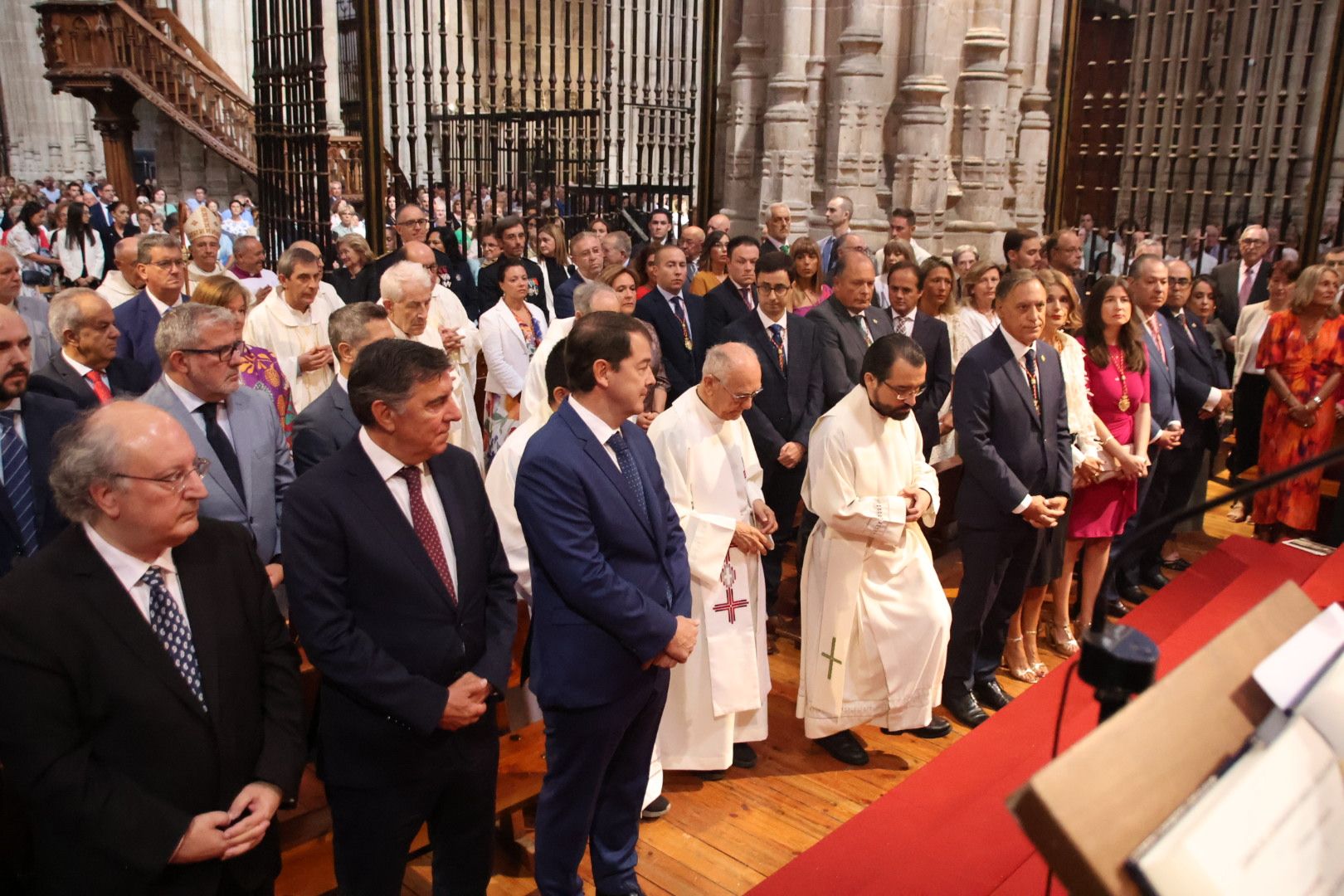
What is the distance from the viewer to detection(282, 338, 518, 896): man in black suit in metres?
2.35

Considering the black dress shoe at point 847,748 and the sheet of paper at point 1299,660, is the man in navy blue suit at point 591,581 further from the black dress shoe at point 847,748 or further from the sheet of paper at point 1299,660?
the sheet of paper at point 1299,660

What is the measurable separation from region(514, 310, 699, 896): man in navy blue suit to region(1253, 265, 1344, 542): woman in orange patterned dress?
13.6 feet

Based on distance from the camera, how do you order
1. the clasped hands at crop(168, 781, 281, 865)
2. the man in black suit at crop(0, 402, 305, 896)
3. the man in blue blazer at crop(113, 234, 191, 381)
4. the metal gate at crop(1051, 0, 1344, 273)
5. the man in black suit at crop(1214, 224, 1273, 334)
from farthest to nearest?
the metal gate at crop(1051, 0, 1344, 273)
the man in black suit at crop(1214, 224, 1273, 334)
the man in blue blazer at crop(113, 234, 191, 381)
the clasped hands at crop(168, 781, 281, 865)
the man in black suit at crop(0, 402, 305, 896)

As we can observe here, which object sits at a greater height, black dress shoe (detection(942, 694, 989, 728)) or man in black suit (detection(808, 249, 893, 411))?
man in black suit (detection(808, 249, 893, 411))

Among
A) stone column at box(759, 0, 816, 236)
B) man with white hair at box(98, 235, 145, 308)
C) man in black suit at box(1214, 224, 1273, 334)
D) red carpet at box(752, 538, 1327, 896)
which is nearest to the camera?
red carpet at box(752, 538, 1327, 896)

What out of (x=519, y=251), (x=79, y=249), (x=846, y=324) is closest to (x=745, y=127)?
(x=519, y=251)

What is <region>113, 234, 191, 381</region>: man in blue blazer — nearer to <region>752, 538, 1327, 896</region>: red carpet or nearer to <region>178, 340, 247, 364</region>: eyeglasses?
<region>178, 340, 247, 364</region>: eyeglasses

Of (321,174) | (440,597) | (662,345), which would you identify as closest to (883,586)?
(440,597)

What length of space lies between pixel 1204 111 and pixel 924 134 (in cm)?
376

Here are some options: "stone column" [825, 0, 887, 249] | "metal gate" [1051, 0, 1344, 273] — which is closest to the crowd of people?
"stone column" [825, 0, 887, 249]

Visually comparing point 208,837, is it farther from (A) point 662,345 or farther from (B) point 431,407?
(A) point 662,345

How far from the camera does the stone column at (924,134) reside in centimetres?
836

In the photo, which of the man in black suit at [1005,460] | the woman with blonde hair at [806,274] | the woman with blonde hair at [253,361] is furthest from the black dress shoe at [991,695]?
the woman with blonde hair at [253,361]

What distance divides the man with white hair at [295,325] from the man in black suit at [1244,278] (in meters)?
5.71
